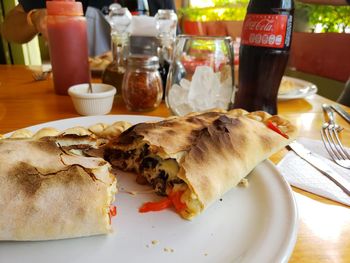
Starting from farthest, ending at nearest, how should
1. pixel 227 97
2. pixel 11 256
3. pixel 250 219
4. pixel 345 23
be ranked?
pixel 345 23 → pixel 227 97 → pixel 250 219 → pixel 11 256

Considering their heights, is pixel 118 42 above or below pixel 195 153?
above

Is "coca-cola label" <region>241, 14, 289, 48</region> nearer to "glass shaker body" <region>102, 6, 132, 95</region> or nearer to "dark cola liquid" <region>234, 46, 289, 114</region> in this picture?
"dark cola liquid" <region>234, 46, 289, 114</region>

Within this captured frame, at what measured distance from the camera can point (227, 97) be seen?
1.15m

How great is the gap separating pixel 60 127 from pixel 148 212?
1.48ft

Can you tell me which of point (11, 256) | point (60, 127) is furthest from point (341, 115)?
point (11, 256)

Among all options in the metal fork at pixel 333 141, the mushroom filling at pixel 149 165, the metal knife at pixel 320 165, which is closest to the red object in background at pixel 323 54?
the metal fork at pixel 333 141

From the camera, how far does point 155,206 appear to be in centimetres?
64

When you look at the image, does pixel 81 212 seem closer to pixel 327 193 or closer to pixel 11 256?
pixel 11 256

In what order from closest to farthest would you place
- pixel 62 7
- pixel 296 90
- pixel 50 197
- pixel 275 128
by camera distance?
Answer: pixel 50 197 → pixel 275 128 → pixel 62 7 → pixel 296 90

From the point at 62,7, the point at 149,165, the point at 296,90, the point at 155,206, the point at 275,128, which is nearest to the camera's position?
the point at 155,206

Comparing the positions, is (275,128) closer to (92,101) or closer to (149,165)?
(149,165)

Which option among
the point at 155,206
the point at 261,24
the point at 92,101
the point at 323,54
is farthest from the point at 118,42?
the point at 323,54

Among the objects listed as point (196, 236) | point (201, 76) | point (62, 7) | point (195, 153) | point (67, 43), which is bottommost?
point (196, 236)

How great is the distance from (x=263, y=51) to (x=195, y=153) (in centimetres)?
59
